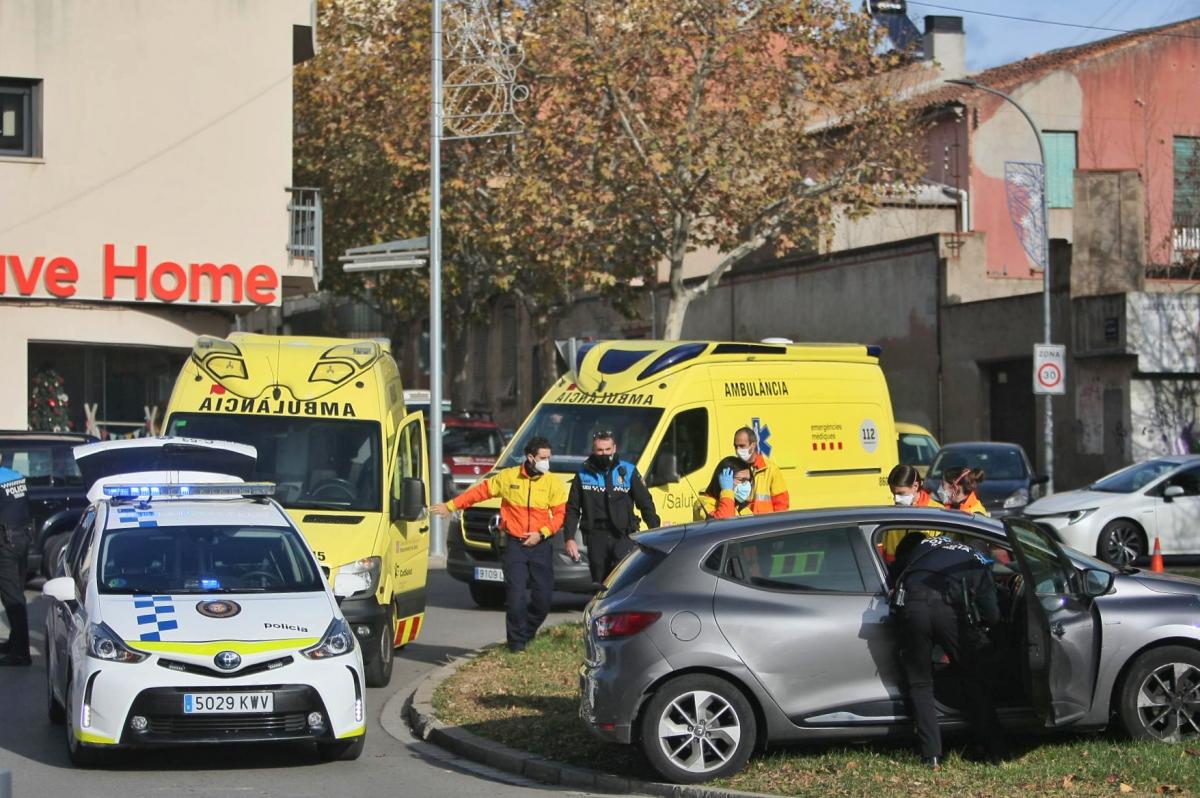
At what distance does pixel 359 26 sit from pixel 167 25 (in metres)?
12.1

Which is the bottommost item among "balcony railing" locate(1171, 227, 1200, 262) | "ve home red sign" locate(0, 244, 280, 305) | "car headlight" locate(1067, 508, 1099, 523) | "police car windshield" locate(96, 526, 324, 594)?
"car headlight" locate(1067, 508, 1099, 523)

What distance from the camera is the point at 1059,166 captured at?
4134 centimetres

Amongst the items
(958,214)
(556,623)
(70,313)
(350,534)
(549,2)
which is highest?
(549,2)

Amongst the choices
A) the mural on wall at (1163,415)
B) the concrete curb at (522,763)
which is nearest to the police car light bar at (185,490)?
the concrete curb at (522,763)

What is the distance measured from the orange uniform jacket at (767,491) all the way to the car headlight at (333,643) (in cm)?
458

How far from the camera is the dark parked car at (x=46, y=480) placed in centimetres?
1864

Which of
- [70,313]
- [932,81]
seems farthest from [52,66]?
[932,81]

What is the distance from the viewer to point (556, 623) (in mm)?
16328

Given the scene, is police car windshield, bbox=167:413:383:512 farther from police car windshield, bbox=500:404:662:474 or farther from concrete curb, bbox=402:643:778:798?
police car windshield, bbox=500:404:662:474

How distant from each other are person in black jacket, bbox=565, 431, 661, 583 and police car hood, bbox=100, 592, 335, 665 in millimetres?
3494

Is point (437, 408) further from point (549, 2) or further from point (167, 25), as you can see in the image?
point (549, 2)

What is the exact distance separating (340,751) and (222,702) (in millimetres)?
1098

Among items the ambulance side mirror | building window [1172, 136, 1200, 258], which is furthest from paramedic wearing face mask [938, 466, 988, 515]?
building window [1172, 136, 1200, 258]

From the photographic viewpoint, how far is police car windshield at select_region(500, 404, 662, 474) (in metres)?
17.1
